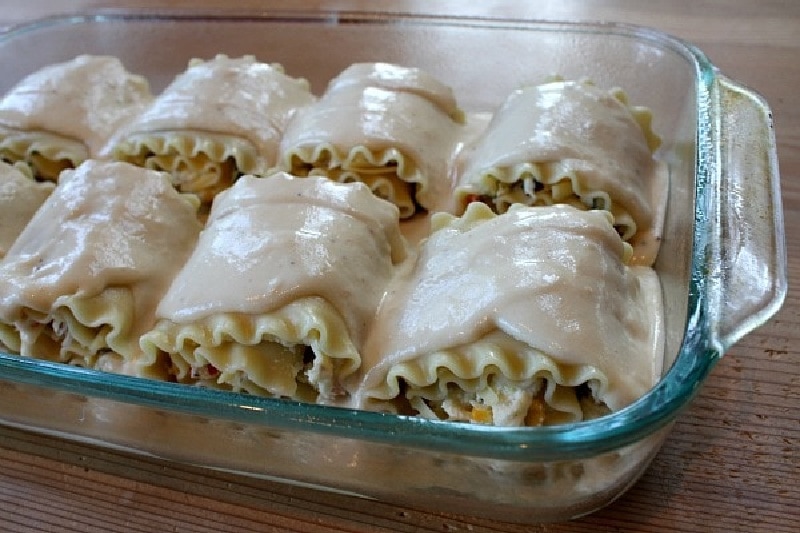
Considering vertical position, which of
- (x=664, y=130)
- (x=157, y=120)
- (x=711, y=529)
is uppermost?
(x=157, y=120)

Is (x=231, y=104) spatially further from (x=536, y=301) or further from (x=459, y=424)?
(x=459, y=424)

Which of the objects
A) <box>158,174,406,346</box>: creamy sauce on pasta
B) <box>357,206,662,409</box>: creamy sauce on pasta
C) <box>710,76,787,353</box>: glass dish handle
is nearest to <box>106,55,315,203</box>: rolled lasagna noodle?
<box>158,174,406,346</box>: creamy sauce on pasta

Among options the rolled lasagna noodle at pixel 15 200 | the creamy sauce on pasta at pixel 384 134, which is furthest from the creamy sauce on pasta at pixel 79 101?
the creamy sauce on pasta at pixel 384 134

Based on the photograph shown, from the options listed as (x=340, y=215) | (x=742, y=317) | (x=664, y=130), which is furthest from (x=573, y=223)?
(x=664, y=130)

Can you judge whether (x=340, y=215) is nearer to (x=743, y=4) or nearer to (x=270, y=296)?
(x=270, y=296)

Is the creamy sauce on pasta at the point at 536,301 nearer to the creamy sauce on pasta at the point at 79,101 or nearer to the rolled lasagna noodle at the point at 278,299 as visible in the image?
the rolled lasagna noodle at the point at 278,299

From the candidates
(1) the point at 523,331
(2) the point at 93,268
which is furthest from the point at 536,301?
(2) the point at 93,268

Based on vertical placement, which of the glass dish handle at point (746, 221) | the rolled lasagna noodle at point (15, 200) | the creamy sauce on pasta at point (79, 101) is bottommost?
the rolled lasagna noodle at point (15, 200)

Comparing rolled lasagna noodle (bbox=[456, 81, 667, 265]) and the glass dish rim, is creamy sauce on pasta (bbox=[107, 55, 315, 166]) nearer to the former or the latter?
rolled lasagna noodle (bbox=[456, 81, 667, 265])
